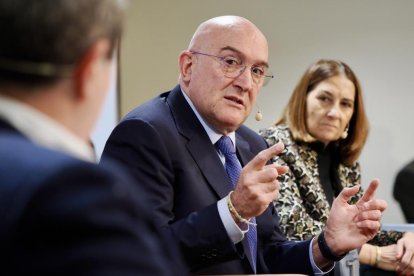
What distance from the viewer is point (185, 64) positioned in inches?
74.9

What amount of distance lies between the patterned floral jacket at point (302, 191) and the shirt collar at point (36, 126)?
1.69m

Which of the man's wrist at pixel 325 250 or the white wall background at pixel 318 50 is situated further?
the white wall background at pixel 318 50

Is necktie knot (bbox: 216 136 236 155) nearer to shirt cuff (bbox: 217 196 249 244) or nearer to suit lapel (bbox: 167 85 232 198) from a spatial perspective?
suit lapel (bbox: 167 85 232 198)

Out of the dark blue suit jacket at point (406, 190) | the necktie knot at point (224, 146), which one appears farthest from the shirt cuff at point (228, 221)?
the dark blue suit jacket at point (406, 190)

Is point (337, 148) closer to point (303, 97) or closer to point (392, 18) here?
point (303, 97)

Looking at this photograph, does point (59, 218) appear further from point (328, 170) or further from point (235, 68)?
point (328, 170)

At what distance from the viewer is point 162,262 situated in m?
0.63

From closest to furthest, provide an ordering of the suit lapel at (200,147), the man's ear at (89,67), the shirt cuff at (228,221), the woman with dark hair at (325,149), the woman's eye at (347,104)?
1. the man's ear at (89,67)
2. the shirt cuff at (228,221)
3. the suit lapel at (200,147)
4. the woman with dark hair at (325,149)
5. the woman's eye at (347,104)

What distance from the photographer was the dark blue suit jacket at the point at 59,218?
1.71 ft

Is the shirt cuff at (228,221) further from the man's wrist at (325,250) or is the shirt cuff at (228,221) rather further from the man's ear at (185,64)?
the man's ear at (185,64)

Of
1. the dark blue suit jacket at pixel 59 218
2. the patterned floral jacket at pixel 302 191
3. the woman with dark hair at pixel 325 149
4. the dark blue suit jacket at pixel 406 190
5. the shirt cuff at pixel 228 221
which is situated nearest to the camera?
the dark blue suit jacket at pixel 59 218

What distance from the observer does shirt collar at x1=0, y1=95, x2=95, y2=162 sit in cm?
60

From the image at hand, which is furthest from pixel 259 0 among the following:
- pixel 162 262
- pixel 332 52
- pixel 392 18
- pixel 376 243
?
pixel 162 262

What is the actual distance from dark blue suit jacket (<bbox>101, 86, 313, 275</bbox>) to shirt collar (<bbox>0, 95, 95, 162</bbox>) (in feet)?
2.84
